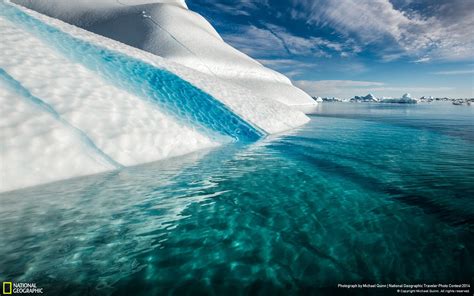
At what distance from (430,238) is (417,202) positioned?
4.65 ft

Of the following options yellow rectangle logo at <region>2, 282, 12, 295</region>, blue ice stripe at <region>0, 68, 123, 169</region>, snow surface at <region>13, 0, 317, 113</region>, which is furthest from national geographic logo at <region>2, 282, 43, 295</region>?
snow surface at <region>13, 0, 317, 113</region>

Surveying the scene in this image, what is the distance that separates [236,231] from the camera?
357cm

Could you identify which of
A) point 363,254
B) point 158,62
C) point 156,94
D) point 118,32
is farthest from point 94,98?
point 118,32

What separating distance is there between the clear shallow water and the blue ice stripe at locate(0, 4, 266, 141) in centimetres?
414

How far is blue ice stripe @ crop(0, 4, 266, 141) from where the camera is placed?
9.27 metres

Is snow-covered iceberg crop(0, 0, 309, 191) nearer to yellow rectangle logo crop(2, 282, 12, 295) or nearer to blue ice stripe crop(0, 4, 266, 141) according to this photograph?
blue ice stripe crop(0, 4, 266, 141)

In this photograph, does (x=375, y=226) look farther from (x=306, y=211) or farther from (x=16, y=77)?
(x=16, y=77)

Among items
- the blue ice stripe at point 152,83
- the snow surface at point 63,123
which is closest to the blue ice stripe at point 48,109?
the snow surface at point 63,123

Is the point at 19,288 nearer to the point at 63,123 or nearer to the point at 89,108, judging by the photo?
the point at 63,123

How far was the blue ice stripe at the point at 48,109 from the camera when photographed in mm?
5840

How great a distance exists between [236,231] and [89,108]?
5.59 m

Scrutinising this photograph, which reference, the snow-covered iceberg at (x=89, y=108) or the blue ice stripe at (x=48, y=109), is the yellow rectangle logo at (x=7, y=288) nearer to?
the snow-covered iceberg at (x=89, y=108)

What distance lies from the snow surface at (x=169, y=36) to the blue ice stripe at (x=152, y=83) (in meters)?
43.2

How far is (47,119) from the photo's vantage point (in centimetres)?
563
